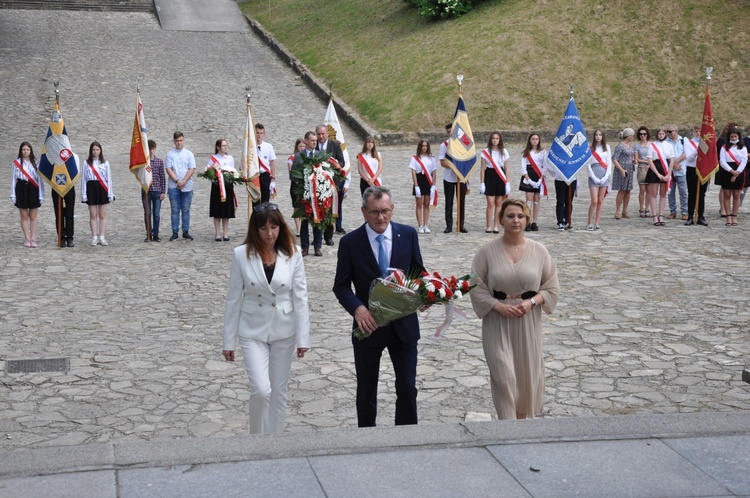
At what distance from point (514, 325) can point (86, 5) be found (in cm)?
4442

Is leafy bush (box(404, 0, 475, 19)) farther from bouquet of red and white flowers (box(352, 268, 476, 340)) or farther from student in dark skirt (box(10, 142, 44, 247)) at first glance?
bouquet of red and white flowers (box(352, 268, 476, 340))

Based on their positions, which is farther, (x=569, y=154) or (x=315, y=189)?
(x=569, y=154)

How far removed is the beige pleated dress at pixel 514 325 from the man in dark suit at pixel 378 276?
0.56 m

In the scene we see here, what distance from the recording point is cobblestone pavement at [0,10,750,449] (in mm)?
8742

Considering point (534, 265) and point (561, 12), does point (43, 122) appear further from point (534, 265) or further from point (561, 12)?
point (534, 265)

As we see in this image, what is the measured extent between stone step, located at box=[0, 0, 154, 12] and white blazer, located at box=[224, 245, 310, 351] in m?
43.5

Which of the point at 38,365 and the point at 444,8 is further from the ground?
the point at 444,8

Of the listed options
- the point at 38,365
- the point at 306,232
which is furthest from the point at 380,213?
the point at 306,232

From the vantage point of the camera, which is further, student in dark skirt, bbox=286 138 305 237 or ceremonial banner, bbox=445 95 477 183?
ceremonial banner, bbox=445 95 477 183

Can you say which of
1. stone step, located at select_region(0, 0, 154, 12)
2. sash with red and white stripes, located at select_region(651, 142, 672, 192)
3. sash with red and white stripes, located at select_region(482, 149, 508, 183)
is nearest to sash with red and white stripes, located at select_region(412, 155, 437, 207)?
sash with red and white stripes, located at select_region(482, 149, 508, 183)

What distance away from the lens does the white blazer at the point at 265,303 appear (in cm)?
730

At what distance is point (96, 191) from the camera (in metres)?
16.9

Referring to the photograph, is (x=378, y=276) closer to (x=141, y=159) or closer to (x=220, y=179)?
(x=220, y=179)

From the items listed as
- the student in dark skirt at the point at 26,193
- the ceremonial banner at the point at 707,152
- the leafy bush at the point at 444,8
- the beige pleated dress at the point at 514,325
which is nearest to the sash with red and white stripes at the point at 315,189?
the student in dark skirt at the point at 26,193
